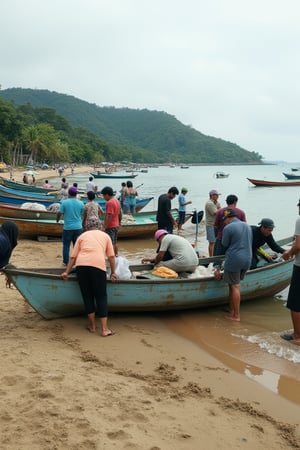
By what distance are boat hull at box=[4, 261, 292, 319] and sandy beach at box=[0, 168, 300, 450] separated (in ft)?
1.10

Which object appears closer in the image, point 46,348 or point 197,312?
point 46,348

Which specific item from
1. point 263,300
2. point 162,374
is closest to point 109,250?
point 162,374

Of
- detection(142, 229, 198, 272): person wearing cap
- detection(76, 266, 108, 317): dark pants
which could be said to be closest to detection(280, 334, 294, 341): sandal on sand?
detection(142, 229, 198, 272): person wearing cap

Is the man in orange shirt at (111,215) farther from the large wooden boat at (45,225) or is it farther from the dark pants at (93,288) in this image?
the large wooden boat at (45,225)

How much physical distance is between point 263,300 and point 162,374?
394 cm

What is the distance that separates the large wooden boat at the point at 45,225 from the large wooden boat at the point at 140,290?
19.8 ft

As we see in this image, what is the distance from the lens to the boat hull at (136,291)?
5.69 meters

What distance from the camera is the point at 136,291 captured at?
6.20m

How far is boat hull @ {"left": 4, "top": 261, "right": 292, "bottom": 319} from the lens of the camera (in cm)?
569

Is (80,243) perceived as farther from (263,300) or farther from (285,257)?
(263,300)

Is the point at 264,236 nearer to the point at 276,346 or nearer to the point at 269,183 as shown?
the point at 276,346

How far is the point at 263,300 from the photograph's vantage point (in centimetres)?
810

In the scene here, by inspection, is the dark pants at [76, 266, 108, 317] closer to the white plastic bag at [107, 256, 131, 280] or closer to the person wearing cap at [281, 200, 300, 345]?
the white plastic bag at [107, 256, 131, 280]

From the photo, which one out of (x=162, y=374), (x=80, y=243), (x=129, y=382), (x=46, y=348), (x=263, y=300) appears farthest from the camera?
(x=263, y=300)
